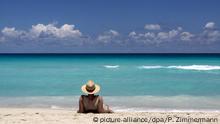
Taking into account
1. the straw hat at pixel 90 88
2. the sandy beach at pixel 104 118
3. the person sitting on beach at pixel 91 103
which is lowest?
the sandy beach at pixel 104 118

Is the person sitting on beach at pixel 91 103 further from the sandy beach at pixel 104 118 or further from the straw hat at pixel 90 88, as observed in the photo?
the sandy beach at pixel 104 118

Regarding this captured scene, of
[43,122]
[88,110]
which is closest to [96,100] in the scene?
[88,110]

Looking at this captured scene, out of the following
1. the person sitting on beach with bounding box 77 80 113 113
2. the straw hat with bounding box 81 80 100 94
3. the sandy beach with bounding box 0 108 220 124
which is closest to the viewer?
the sandy beach with bounding box 0 108 220 124

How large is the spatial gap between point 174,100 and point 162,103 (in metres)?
0.78

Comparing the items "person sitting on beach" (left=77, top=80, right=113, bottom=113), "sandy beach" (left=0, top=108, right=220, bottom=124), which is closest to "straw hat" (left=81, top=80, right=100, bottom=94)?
"person sitting on beach" (left=77, top=80, right=113, bottom=113)

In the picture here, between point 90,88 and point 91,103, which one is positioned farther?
point 91,103

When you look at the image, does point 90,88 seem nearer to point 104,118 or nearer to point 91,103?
point 91,103

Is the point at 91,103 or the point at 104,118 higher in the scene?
the point at 91,103

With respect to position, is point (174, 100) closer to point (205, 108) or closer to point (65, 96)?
point (205, 108)

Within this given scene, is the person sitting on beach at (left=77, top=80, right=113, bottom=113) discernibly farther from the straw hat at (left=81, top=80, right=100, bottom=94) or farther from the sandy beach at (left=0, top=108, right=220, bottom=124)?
the sandy beach at (left=0, top=108, right=220, bottom=124)

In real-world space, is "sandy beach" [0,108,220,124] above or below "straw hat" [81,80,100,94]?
below

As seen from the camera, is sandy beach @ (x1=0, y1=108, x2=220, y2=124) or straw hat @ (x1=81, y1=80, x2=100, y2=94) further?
straw hat @ (x1=81, y1=80, x2=100, y2=94)

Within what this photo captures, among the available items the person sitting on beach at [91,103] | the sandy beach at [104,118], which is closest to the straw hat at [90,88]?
the person sitting on beach at [91,103]

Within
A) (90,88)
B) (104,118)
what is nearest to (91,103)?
(90,88)
